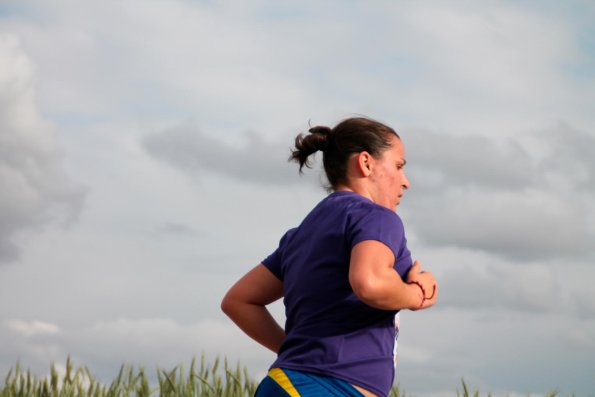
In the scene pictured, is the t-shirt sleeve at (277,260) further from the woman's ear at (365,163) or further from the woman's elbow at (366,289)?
the woman's elbow at (366,289)

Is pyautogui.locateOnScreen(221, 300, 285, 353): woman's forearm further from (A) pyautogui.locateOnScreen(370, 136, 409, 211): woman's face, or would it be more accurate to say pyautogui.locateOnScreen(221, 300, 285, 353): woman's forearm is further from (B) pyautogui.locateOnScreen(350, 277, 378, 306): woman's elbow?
(B) pyautogui.locateOnScreen(350, 277, 378, 306): woman's elbow

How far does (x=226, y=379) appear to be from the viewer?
627 centimetres

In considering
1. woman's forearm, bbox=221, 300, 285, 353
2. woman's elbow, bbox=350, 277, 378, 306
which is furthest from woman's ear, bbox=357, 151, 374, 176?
woman's forearm, bbox=221, 300, 285, 353

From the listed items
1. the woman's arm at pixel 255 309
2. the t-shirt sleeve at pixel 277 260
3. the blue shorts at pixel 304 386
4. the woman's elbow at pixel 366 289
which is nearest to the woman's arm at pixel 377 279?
the woman's elbow at pixel 366 289

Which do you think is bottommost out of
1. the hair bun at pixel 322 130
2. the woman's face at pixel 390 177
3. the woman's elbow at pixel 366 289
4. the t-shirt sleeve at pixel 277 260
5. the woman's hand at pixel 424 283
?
the woman's elbow at pixel 366 289

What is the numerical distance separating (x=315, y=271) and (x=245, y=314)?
66 cm

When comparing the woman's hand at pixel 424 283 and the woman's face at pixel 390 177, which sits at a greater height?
the woman's face at pixel 390 177

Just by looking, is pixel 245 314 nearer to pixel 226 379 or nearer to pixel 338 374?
pixel 338 374

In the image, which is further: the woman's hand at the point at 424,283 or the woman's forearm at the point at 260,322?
the woman's forearm at the point at 260,322

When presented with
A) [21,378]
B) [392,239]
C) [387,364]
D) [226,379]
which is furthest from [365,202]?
[21,378]

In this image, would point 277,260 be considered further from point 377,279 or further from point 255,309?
point 377,279

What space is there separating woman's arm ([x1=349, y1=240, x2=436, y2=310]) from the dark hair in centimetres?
45

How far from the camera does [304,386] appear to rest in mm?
2770

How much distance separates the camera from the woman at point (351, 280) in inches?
107
